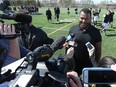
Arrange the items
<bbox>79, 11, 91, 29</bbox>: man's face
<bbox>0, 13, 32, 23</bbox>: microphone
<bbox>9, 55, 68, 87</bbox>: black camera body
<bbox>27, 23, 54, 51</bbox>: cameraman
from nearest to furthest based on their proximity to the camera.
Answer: <bbox>9, 55, 68, 87</bbox>: black camera body
<bbox>0, 13, 32, 23</bbox>: microphone
<bbox>27, 23, 54, 51</bbox>: cameraman
<bbox>79, 11, 91, 29</bbox>: man's face

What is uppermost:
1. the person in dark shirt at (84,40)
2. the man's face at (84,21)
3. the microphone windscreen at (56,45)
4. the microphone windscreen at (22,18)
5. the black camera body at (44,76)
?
the microphone windscreen at (22,18)

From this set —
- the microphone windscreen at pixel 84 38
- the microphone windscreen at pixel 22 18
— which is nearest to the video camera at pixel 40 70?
→ the microphone windscreen at pixel 22 18

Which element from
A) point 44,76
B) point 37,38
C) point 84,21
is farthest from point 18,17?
point 84,21

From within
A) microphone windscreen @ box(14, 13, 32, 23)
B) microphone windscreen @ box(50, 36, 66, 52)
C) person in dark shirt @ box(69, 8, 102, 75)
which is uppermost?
microphone windscreen @ box(14, 13, 32, 23)

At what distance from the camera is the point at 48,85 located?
1.29 m

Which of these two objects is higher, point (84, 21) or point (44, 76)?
point (44, 76)

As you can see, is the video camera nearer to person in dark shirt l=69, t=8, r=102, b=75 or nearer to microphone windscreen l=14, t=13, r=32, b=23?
microphone windscreen l=14, t=13, r=32, b=23

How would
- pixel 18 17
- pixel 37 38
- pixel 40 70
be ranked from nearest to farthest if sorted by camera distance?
pixel 40 70 → pixel 18 17 → pixel 37 38

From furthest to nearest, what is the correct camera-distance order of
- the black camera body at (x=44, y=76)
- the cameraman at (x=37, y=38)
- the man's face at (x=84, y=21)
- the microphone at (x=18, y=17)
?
1. the man's face at (x=84, y=21)
2. the cameraman at (x=37, y=38)
3. the microphone at (x=18, y=17)
4. the black camera body at (x=44, y=76)

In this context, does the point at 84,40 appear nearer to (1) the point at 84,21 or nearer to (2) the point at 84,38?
(2) the point at 84,38

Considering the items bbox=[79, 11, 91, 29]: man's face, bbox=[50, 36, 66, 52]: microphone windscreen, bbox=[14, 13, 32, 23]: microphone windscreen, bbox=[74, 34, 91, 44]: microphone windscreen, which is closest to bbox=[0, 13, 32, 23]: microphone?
bbox=[14, 13, 32, 23]: microphone windscreen

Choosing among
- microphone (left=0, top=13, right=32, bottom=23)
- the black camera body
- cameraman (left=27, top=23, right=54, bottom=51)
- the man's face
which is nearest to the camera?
the black camera body

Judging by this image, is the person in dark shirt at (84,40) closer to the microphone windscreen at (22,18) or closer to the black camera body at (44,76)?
the microphone windscreen at (22,18)

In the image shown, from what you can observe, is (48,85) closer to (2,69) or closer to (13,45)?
(2,69)
